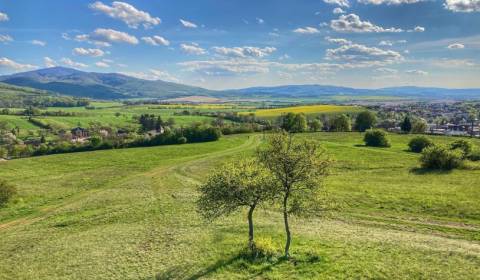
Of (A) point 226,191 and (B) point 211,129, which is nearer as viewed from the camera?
(A) point 226,191

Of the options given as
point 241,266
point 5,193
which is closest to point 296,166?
point 241,266

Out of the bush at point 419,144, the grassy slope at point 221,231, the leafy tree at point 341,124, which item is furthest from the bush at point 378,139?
the leafy tree at point 341,124

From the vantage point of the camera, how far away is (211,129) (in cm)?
13200

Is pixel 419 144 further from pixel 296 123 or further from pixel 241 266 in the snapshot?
pixel 241 266

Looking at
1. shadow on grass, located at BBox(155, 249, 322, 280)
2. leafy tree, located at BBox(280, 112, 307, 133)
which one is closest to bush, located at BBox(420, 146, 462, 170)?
shadow on grass, located at BBox(155, 249, 322, 280)

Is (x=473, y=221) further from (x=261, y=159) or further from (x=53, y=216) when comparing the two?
(x=53, y=216)

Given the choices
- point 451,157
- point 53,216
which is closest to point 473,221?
point 451,157

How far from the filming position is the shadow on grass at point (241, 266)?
90.1 feet

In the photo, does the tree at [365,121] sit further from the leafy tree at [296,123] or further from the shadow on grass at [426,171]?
the shadow on grass at [426,171]

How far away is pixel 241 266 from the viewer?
1129 inches

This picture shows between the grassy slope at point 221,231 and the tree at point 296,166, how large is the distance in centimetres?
476

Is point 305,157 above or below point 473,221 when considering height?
above

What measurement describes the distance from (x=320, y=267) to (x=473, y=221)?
2155 cm

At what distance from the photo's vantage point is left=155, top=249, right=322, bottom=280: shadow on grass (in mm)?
27469
